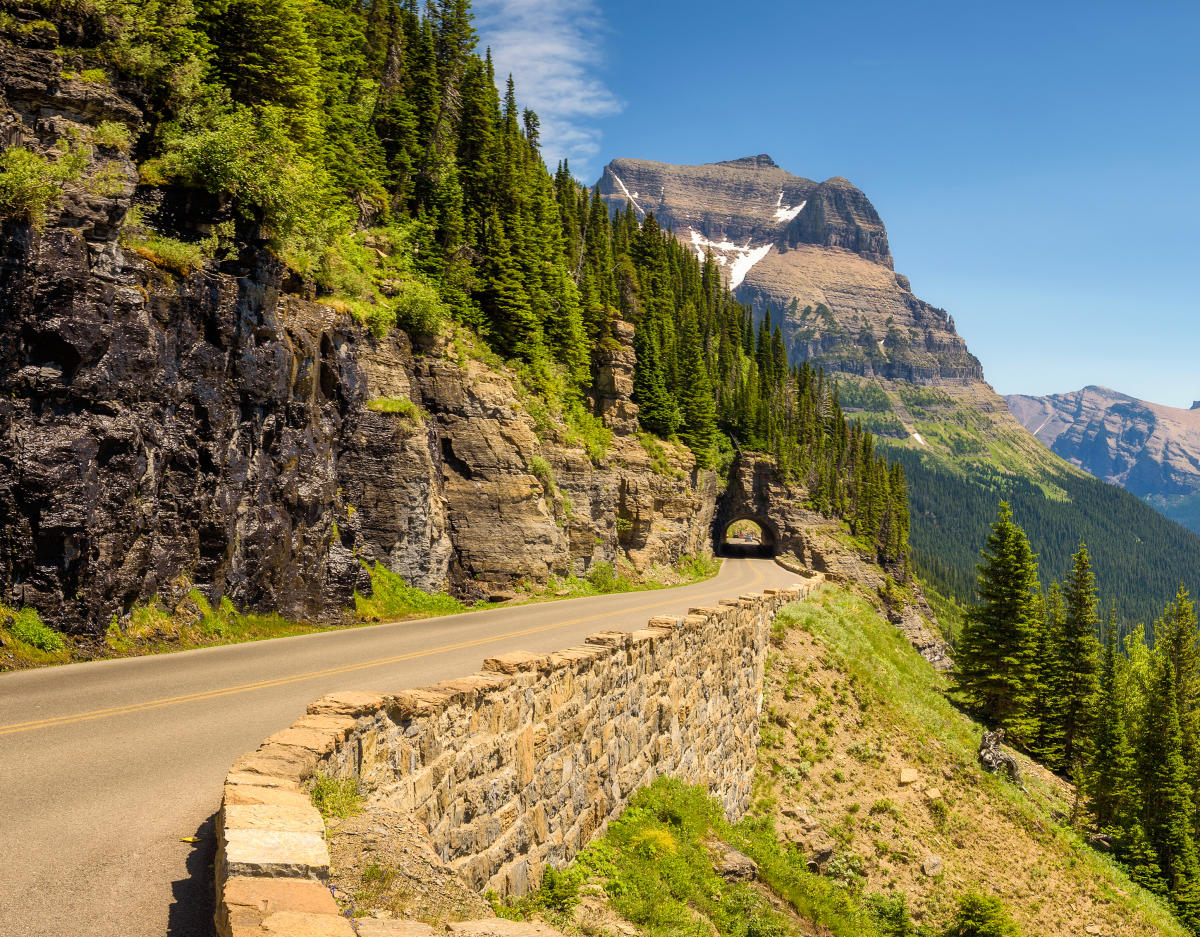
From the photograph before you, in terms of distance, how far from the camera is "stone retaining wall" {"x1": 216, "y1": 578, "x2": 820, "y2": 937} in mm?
4336

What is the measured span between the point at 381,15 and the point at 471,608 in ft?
156

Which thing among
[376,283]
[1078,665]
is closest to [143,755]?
[376,283]

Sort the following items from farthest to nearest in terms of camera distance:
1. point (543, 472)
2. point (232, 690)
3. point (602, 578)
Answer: point (602, 578)
point (543, 472)
point (232, 690)

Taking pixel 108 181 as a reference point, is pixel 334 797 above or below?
below

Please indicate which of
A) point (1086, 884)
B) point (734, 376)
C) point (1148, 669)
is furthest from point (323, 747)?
point (734, 376)

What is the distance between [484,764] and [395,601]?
15.8 m

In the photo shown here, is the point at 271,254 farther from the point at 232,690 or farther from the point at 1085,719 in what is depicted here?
the point at 1085,719

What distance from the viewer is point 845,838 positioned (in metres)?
21.9

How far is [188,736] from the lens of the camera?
9.36m

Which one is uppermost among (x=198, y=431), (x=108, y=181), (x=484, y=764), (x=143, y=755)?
(x=108, y=181)

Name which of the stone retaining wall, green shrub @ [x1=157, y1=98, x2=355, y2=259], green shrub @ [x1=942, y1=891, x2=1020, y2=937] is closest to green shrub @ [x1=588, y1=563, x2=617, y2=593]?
the stone retaining wall

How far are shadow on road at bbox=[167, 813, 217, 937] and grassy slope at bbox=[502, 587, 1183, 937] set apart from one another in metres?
4.44

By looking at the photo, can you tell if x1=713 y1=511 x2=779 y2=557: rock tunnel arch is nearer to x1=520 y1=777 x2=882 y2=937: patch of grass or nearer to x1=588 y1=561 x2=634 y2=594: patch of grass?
x1=588 y1=561 x2=634 y2=594: patch of grass

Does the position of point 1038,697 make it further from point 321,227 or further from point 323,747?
point 323,747
